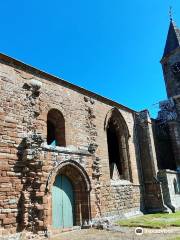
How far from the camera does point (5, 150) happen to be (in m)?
7.57

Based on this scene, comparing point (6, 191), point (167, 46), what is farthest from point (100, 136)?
point (167, 46)

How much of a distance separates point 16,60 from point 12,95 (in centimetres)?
120

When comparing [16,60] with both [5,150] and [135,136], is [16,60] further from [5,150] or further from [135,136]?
[135,136]

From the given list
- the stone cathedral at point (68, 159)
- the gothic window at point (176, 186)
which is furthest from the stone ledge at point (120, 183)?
the gothic window at point (176, 186)

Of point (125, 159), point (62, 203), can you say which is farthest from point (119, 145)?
point (62, 203)

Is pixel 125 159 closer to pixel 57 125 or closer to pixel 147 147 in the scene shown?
pixel 147 147

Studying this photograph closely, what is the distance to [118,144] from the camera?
512 inches

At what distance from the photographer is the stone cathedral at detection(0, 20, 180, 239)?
7.52 meters

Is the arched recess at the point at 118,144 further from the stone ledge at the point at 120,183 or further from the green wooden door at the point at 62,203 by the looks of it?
the green wooden door at the point at 62,203

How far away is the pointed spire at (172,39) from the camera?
19312 millimetres

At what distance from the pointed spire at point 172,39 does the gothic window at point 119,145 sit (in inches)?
348

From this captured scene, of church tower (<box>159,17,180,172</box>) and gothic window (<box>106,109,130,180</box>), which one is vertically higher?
church tower (<box>159,17,180,172</box>)

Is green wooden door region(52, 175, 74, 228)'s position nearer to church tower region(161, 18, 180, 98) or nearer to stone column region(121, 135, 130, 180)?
stone column region(121, 135, 130, 180)

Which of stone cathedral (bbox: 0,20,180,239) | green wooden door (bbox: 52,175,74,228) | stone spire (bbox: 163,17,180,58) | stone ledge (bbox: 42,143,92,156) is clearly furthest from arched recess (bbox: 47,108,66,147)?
stone spire (bbox: 163,17,180,58)
